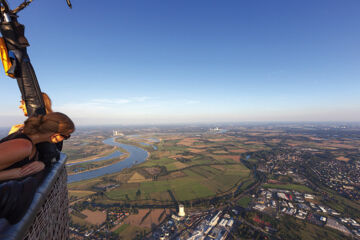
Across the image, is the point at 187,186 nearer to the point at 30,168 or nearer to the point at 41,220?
the point at 41,220

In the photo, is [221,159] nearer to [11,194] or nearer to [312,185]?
[312,185]

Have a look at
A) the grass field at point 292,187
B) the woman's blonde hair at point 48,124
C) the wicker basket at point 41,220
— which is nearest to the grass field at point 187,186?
the grass field at point 292,187

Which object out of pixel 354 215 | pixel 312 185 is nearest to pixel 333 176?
pixel 312 185

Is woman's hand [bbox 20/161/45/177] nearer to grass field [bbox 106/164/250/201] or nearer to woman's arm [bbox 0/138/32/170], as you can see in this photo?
woman's arm [bbox 0/138/32/170]

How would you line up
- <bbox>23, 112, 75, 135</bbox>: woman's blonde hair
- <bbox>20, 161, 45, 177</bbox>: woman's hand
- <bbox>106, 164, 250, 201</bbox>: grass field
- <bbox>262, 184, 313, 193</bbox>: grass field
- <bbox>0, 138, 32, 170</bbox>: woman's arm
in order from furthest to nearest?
<bbox>262, 184, 313, 193</bbox>: grass field, <bbox>106, 164, 250, 201</bbox>: grass field, <bbox>23, 112, 75, 135</bbox>: woman's blonde hair, <bbox>20, 161, 45, 177</bbox>: woman's hand, <bbox>0, 138, 32, 170</bbox>: woman's arm

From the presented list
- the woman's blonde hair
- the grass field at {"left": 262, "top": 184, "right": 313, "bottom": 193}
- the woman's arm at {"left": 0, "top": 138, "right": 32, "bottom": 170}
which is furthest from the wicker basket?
the grass field at {"left": 262, "top": 184, "right": 313, "bottom": 193}

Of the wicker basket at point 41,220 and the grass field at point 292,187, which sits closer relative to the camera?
the wicker basket at point 41,220

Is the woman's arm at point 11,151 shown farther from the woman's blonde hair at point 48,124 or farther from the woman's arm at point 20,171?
the woman's blonde hair at point 48,124
